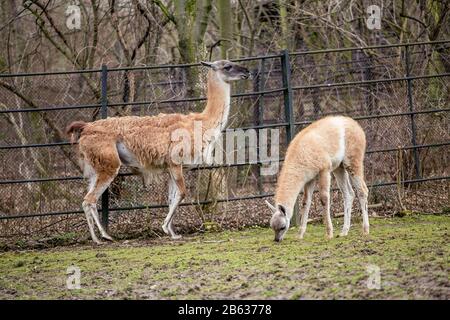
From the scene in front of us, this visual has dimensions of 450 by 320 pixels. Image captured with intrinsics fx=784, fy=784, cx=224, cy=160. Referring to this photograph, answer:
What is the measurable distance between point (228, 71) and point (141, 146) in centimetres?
158

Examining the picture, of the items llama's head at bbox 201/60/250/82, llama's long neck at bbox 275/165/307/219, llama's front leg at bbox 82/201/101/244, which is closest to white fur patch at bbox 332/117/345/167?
llama's long neck at bbox 275/165/307/219

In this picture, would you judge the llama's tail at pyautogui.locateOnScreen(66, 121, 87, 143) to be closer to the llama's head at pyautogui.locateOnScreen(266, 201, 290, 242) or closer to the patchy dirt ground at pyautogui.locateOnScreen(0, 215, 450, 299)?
the patchy dirt ground at pyautogui.locateOnScreen(0, 215, 450, 299)

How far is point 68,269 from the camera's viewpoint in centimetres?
807

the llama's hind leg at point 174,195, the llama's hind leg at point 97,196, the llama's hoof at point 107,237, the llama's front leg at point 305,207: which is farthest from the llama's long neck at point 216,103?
the llama's hoof at point 107,237

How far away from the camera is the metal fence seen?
10.5 meters

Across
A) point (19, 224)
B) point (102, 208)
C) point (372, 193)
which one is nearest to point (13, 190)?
point (19, 224)

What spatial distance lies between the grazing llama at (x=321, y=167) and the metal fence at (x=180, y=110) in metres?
1.20

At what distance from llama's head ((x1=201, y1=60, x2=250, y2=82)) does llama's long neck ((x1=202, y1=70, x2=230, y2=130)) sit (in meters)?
0.06

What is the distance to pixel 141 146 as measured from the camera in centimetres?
1021

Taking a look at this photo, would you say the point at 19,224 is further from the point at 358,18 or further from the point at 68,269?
the point at 358,18

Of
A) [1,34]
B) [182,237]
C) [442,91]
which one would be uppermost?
[1,34]

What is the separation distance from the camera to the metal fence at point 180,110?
10.5 m

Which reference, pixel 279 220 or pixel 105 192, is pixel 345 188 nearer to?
pixel 279 220
